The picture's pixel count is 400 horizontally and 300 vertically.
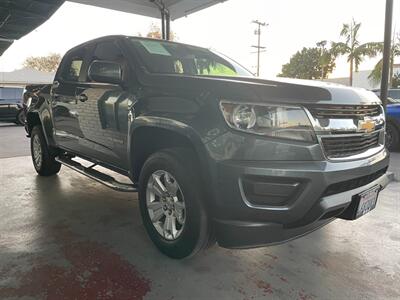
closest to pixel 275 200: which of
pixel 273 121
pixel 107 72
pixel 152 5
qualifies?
pixel 273 121

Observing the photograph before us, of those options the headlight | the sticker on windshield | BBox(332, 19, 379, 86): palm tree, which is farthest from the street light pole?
BBox(332, 19, 379, 86): palm tree

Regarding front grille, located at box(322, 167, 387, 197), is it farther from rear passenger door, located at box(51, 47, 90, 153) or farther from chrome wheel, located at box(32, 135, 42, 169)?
chrome wheel, located at box(32, 135, 42, 169)

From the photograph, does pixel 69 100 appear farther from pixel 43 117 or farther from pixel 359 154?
pixel 359 154

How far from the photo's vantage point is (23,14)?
11.2 metres

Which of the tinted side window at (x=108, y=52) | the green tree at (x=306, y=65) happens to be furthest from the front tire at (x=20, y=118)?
the green tree at (x=306, y=65)

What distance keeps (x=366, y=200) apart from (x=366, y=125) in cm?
55

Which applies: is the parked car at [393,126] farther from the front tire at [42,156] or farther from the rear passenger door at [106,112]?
the front tire at [42,156]

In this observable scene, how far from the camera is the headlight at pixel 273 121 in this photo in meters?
2.23

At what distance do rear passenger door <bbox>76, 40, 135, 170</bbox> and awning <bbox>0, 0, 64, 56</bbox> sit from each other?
6.91 m

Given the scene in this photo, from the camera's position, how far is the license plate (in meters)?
2.54

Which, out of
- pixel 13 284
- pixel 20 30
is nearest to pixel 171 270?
pixel 13 284

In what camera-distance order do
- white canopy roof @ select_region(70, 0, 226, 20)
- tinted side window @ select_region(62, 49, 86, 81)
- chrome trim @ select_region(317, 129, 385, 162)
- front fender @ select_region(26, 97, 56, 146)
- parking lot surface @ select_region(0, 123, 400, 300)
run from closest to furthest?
chrome trim @ select_region(317, 129, 385, 162) → parking lot surface @ select_region(0, 123, 400, 300) → tinted side window @ select_region(62, 49, 86, 81) → front fender @ select_region(26, 97, 56, 146) → white canopy roof @ select_region(70, 0, 226, 20)

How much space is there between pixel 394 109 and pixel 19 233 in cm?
791

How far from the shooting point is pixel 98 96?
11.8ft
